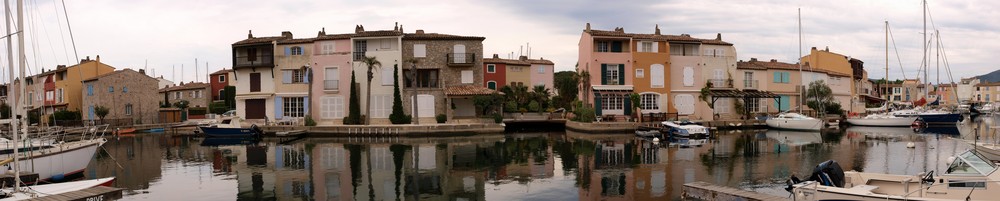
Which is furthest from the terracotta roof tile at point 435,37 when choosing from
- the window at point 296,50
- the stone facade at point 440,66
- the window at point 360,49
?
the window at point 296,50

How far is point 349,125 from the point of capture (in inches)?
1791

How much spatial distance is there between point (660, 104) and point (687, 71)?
3.60 m

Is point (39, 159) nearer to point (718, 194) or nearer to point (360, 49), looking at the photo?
point (718, 194)

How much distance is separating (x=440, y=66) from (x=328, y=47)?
828 centimetres

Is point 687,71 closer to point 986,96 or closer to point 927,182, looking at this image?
point 927,182

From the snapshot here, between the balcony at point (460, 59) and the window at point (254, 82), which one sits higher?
the balcony at point (460, 59)

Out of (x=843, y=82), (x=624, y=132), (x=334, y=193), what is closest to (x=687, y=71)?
(x=624, y=132)

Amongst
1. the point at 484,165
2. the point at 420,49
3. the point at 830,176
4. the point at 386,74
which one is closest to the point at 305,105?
the point at 386,74

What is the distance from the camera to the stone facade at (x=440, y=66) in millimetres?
48656

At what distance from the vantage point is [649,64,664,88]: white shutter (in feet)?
163

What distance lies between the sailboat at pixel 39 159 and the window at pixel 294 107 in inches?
1018

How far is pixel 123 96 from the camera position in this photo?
55.5 metres

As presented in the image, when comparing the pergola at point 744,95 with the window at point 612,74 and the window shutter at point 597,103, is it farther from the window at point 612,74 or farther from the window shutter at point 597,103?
the window shutter at point 597,103

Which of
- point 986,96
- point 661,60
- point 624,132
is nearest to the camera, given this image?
point 624,132
